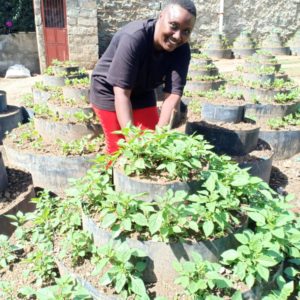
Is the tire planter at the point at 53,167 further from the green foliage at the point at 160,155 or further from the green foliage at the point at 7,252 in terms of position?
the green foliage at the point at 160,155

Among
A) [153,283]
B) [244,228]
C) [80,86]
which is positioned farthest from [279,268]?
[80,86]

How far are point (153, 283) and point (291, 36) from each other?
619 inches

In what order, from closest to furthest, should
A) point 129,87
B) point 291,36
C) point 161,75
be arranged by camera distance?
1. point 129,87
2. point 161,75
3. point 291,36

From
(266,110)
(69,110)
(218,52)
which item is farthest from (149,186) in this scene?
(218,52)

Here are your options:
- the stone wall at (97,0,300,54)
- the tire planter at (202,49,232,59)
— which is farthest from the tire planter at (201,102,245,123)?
the tire planter at (202,49,232,59)

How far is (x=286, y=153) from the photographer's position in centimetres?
509

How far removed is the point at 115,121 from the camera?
3133 mm

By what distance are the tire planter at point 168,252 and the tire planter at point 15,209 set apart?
4.08 ft

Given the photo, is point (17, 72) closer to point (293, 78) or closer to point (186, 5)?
point (293, 78)

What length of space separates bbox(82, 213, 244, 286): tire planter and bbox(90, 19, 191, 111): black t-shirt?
1.12 m

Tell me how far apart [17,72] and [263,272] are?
33.7 feet

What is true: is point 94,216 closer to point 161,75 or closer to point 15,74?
point 161,75

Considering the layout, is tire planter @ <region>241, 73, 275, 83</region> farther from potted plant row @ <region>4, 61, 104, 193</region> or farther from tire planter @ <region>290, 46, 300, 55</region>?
tire planter @ <region>290, 46, 300, 55</region>


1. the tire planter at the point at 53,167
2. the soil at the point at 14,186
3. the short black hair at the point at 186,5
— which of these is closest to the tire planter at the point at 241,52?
the tire planter at the point at 53,167
